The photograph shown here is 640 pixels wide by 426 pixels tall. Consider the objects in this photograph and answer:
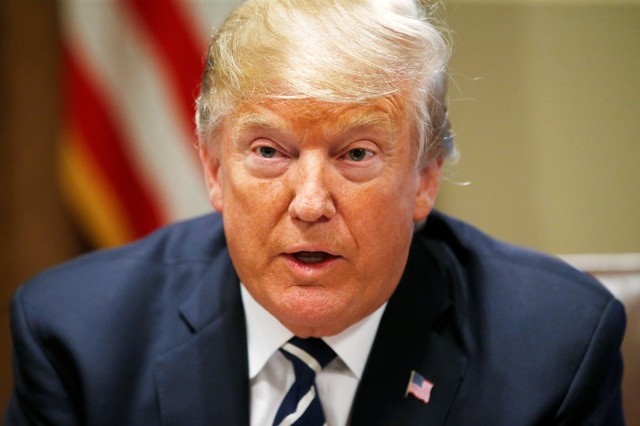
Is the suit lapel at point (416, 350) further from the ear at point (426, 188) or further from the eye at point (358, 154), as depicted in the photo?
the eye at point (358, 154)

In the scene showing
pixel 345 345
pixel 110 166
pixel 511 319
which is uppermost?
pixel 110 166

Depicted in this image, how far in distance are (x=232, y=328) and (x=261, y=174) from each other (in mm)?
413

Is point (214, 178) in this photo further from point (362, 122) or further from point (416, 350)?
point (416, 350)

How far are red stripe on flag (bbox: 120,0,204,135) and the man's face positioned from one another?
1.60m

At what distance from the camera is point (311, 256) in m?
1.48

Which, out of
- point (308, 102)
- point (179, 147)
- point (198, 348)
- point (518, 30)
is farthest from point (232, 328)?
point (518, 30)

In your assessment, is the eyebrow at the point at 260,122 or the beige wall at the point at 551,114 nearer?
the eyebrow at the point at 260,122

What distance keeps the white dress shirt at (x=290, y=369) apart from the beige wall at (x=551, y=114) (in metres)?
1.70

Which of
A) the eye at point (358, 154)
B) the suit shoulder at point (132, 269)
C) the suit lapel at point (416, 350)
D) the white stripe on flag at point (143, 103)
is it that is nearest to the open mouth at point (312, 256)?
the eye at point (358, 154)

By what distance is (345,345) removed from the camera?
1.67m

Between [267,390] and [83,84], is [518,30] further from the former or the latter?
[267,390]

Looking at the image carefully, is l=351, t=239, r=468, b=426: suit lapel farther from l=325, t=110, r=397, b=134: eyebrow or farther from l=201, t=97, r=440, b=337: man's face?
l=325, t=110, r=397, b=134: eyebrow

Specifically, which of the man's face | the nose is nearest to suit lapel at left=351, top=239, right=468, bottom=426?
the man's face

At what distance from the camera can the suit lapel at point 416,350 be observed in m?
1.63
